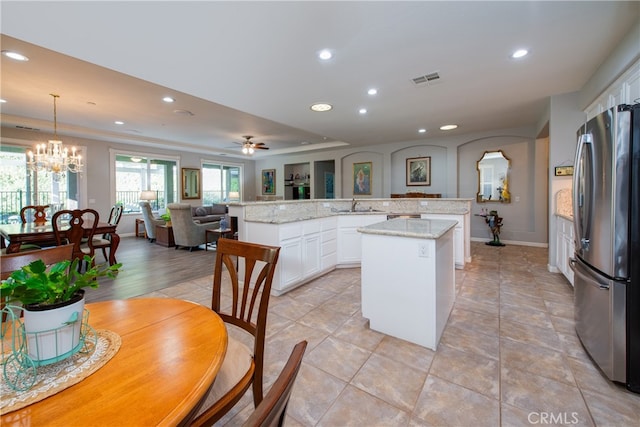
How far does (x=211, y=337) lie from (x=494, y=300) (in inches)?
125

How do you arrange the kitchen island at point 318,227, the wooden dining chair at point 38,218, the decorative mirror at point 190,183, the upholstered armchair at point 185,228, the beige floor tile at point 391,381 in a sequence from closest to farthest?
the beige floor tile at point 391,381
the kitchen island at point 318,227
the wooden dining chair at point 38,218
the upholstered armchair at point 185,228
the decorative mirror at point 190,183

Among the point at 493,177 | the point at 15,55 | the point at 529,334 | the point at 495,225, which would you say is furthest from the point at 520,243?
the point at 15,55

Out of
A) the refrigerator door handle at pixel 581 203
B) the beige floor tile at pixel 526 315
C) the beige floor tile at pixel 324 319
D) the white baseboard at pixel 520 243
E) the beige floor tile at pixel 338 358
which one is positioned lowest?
the beige floor tile at pixel 338 358

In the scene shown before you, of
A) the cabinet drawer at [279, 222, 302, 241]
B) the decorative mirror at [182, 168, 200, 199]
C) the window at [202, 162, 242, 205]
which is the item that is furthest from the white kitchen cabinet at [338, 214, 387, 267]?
the decorative mirror at [182, 168, 200, 199]

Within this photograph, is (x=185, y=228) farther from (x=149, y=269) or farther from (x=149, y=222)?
(x=149, y=222)

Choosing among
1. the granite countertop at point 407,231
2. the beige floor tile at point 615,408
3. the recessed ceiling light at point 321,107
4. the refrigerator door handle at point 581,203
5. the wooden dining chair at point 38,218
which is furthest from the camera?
the recessed ceiling light at point 321,107

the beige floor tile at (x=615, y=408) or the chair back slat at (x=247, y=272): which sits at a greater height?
the chair back slat at (x=247, y=272)

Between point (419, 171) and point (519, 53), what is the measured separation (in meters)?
4.77

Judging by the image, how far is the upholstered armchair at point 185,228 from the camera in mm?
5714

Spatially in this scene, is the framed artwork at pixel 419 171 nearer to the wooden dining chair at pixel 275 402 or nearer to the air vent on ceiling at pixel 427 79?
the air vent on ceiling at pixel 427 79

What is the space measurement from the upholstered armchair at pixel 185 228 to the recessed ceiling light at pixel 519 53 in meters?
5.80

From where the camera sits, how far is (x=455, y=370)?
185 cm

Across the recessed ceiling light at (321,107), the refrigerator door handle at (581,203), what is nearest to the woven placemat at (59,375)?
the refrigerator door handle at (581,203)

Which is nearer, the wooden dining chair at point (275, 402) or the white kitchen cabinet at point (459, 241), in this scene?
the wooden dining chair at point (275, 402)
